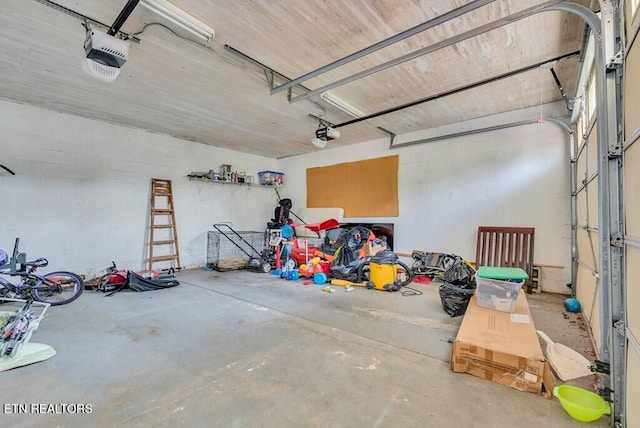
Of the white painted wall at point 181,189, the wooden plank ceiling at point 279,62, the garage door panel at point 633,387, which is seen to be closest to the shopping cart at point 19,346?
the wooden plank ceiling at point 279,62

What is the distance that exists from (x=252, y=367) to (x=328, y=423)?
798mm

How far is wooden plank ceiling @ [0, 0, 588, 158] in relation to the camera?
8.09 ft

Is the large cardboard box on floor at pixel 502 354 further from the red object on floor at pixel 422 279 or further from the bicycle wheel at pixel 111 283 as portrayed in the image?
the bicycle wheel at pixel 111 283

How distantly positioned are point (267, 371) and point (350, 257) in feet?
10.3

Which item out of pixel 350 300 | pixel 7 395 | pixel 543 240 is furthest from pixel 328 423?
pixel 543 240

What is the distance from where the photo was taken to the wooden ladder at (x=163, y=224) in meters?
5.81

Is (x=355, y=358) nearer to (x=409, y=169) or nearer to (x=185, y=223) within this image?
(x=409, y=169)

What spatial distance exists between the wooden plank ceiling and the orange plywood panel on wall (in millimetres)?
1306

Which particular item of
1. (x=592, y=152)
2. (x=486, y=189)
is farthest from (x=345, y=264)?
(x=592, y=152)

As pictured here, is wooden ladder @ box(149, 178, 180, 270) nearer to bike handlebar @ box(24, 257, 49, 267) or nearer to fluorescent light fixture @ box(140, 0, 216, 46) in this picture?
bike handlebar @ box(24, 257, 49, 267)

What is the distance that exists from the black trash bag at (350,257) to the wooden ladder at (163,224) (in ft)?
11.5

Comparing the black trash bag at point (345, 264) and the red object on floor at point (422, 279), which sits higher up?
the black trash bag at point (345, 264)

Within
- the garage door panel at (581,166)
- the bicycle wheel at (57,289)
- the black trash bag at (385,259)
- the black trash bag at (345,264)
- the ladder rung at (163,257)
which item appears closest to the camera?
the garage door panel at (581,166)

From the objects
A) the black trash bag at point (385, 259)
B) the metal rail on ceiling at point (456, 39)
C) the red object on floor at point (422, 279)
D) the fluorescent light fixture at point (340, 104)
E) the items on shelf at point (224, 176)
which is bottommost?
the red object on floor at point (422, 279)
